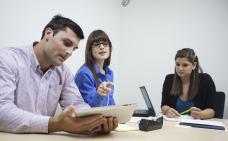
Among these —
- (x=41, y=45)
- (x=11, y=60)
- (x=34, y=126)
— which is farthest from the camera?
(x=41, y=45)

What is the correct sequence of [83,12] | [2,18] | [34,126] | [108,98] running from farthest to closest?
[83,12], [108,98], [2,18], [34,126]

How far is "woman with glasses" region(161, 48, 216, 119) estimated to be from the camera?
242cm

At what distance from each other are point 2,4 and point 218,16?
2.55 m

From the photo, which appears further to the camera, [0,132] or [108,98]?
[108,98]

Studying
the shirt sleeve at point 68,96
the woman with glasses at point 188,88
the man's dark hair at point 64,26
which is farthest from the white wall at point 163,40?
the man's dark hair at point 64,26

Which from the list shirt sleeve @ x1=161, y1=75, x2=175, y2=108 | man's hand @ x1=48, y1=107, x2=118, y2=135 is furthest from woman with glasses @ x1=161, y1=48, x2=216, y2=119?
man's hand @ x1=48, y1=107, x2=118, y2=135

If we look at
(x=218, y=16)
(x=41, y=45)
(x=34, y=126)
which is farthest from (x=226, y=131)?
(x=218, y=16)

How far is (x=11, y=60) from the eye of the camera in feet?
4.50

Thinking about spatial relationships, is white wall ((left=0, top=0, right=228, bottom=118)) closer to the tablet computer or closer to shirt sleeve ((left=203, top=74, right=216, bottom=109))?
shirt sleeve ((left=203, top=74, right=216, bottom=109))

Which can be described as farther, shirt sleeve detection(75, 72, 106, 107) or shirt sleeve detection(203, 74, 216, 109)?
shirt sleeve detection(203, 74, 216, 109)

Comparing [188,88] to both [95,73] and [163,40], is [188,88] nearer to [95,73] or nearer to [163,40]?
[95,73]

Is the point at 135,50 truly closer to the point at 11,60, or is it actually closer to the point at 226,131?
the point at 226,131

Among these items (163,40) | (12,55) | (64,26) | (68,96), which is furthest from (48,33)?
(163,40)

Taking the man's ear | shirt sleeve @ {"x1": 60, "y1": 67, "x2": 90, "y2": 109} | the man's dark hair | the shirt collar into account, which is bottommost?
shirt sleeve @ {"x1": 60, "y1": 67, "x2": 90, "y2": 109}
